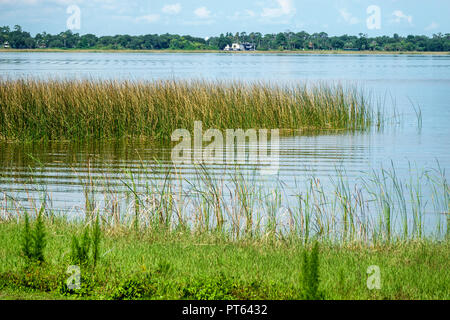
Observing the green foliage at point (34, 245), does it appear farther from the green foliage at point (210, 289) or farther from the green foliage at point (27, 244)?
the green foliage at point (210, 289)

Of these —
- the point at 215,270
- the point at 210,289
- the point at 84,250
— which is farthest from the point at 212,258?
the point at 84,250

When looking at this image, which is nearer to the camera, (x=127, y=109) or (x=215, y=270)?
(x=215, y=270)

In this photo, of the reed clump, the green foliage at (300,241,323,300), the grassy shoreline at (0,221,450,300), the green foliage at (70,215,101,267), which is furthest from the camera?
the reed clump

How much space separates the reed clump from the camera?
54.0 ft

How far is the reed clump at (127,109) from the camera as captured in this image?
16.5 m

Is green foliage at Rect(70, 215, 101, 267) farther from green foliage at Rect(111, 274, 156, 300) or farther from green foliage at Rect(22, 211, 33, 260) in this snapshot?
green foliage at Rect(111, 274, 156, 300)

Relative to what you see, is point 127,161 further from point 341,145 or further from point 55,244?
point 55,244

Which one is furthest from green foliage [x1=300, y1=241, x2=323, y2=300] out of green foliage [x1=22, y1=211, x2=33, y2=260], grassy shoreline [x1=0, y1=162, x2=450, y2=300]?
green foliage [x1=22, y1=211, x2=33, y2=260]

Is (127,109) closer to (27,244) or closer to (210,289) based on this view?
(27,244)

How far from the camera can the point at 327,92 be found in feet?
65.1

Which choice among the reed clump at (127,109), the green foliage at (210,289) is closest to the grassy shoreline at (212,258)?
the green foliage at (210,289)

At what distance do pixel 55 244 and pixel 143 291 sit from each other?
6.51ft

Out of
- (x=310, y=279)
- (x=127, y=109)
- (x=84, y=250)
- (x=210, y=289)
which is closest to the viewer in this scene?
(x=310, y=279)

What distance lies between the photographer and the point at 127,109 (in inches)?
669
